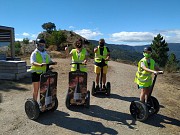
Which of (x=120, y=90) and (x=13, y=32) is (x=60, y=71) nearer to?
(x=13, y=32)

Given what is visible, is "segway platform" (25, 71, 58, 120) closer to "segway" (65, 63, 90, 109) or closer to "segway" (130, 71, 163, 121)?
"segway" (65, 63, 90, 109)

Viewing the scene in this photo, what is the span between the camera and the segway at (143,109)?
237 inches

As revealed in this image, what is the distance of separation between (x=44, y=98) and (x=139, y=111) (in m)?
2.20

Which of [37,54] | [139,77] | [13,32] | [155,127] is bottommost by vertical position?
[155,127]

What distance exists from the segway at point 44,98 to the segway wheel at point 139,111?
1.92 m

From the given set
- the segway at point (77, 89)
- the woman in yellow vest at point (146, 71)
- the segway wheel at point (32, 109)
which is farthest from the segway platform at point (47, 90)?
the woman in yellow vest at point (146, 71)

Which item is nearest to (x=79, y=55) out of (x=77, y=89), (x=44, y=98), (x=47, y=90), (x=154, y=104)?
(x=77, y=89)

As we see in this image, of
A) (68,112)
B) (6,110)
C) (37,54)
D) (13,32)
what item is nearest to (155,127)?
(68,112)

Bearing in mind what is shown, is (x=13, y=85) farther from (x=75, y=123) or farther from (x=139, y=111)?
(x=139, y=111)

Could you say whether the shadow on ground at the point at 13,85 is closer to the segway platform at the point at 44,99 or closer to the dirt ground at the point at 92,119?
the dirt ground at the point at 92,119

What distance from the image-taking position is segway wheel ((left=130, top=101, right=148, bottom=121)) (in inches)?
236

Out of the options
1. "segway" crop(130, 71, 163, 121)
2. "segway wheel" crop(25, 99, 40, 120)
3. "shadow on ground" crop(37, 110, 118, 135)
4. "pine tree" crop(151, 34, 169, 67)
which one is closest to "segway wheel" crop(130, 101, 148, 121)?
"segway" crop(130, 71, 163, 121)

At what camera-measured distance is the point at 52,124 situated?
229 inches

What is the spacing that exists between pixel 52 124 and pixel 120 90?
183 inches
